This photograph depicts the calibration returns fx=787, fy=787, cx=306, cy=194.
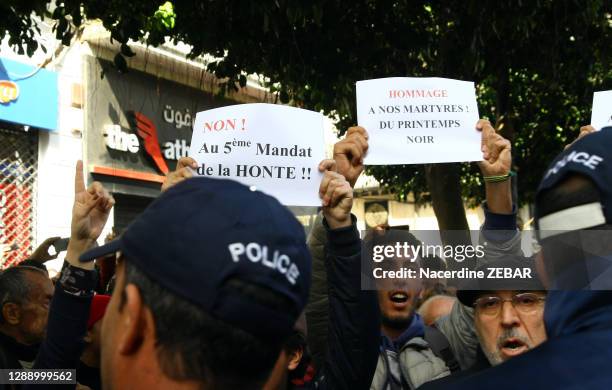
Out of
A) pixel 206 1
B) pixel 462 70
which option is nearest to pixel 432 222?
pixel 462 70

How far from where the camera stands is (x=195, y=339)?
4.06 ft

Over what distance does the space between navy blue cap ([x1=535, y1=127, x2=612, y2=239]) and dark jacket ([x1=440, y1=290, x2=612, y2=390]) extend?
13 centimetres

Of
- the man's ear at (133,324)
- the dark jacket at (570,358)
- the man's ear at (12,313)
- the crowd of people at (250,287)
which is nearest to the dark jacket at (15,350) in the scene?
the man's ear at (12,313)

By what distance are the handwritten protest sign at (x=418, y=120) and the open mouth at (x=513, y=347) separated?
2.35 ft

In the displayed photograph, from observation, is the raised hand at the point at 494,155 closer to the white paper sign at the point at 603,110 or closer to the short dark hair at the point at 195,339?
the white paper sign at the point at 603,110

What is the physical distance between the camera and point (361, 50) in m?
5.94

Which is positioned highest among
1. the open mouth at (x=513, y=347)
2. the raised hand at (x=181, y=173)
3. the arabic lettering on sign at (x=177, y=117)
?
the arabic lettering on sign at (x=177, y=117)

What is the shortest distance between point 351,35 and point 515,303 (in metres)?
3.60

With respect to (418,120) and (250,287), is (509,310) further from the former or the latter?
(250,287)

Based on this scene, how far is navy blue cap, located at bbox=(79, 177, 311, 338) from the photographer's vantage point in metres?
1.23

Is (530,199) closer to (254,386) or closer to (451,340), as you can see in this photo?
(451,340)

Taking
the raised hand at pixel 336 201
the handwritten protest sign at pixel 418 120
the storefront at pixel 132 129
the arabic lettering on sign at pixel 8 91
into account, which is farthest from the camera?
the storefront at pixel 132 129

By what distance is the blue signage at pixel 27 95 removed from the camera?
8812 mm

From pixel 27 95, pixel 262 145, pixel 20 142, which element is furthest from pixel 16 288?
pixel 20 142
